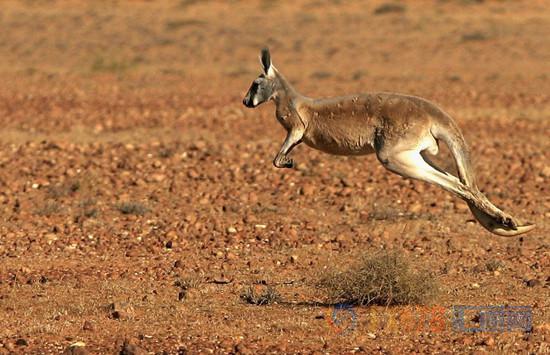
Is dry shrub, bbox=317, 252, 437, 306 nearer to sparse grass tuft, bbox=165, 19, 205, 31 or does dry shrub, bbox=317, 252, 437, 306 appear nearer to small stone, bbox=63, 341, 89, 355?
small stone, bbox=63, 341, 89, 355

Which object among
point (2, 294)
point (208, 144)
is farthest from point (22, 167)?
point (2, 294)

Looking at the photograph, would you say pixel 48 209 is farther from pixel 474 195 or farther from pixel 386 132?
pixel 474 195

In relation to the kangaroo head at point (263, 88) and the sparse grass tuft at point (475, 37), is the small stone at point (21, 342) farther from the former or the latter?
the sparse grass tuft at point (475, 37)

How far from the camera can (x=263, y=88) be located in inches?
362

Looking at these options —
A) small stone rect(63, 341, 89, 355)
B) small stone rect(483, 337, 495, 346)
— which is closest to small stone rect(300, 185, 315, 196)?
small stone rect(483, 337, 495, 346)

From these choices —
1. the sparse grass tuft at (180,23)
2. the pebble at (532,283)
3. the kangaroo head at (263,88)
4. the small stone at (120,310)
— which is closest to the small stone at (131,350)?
the small stone at (120,310)

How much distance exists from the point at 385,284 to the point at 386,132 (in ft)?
3.91

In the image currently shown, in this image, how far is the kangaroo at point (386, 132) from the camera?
883 cm

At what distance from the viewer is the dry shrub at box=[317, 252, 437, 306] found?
9008 mm

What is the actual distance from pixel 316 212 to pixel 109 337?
531cm

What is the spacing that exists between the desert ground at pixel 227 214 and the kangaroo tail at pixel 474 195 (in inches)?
29.6

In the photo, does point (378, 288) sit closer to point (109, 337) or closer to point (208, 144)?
point (109, 337)

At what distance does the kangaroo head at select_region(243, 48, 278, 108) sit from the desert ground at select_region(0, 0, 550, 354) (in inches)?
64.5

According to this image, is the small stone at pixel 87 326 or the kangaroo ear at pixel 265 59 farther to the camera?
the kangaroo ear at pixel 265 59
